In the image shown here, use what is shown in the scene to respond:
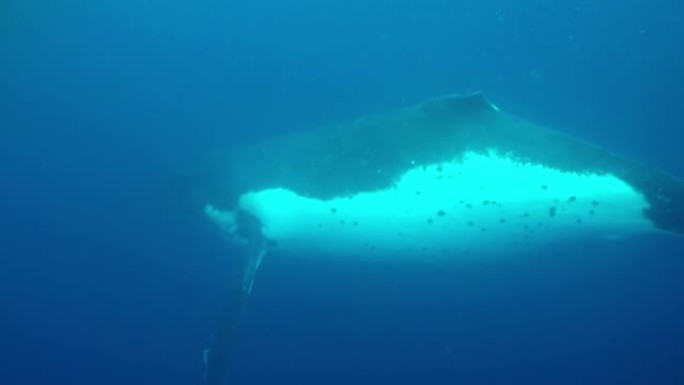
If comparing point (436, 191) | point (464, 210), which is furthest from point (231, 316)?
point (464, 210)

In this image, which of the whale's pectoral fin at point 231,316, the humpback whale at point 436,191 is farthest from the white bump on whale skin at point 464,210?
the whale's pectoral fin at point 231,316

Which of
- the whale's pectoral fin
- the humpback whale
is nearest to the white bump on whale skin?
the humpback whale

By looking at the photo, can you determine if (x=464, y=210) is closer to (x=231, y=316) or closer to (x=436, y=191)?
(x=436, y=191)

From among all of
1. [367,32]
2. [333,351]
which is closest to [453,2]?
[367,32]

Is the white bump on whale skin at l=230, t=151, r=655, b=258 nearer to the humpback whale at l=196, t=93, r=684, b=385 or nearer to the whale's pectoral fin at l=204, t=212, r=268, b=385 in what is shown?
the humpback whale at l=196, t=93, r=684, b=385

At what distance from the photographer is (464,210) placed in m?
7.20

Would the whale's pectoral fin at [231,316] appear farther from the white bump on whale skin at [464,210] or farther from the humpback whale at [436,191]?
the white bump on whale skin at [464,210]

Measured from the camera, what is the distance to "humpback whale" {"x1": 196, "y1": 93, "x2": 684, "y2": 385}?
21.8 feet

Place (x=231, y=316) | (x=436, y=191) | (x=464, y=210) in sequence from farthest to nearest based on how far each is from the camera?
(x=231, y=316) < (x=464, y=210) < (x=436, y=191)

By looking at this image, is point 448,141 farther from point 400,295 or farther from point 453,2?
point 453,2

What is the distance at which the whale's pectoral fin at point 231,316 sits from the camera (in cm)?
776

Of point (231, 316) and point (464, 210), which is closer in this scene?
point (464, 210)

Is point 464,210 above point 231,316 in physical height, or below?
above

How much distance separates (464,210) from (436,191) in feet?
1.45
